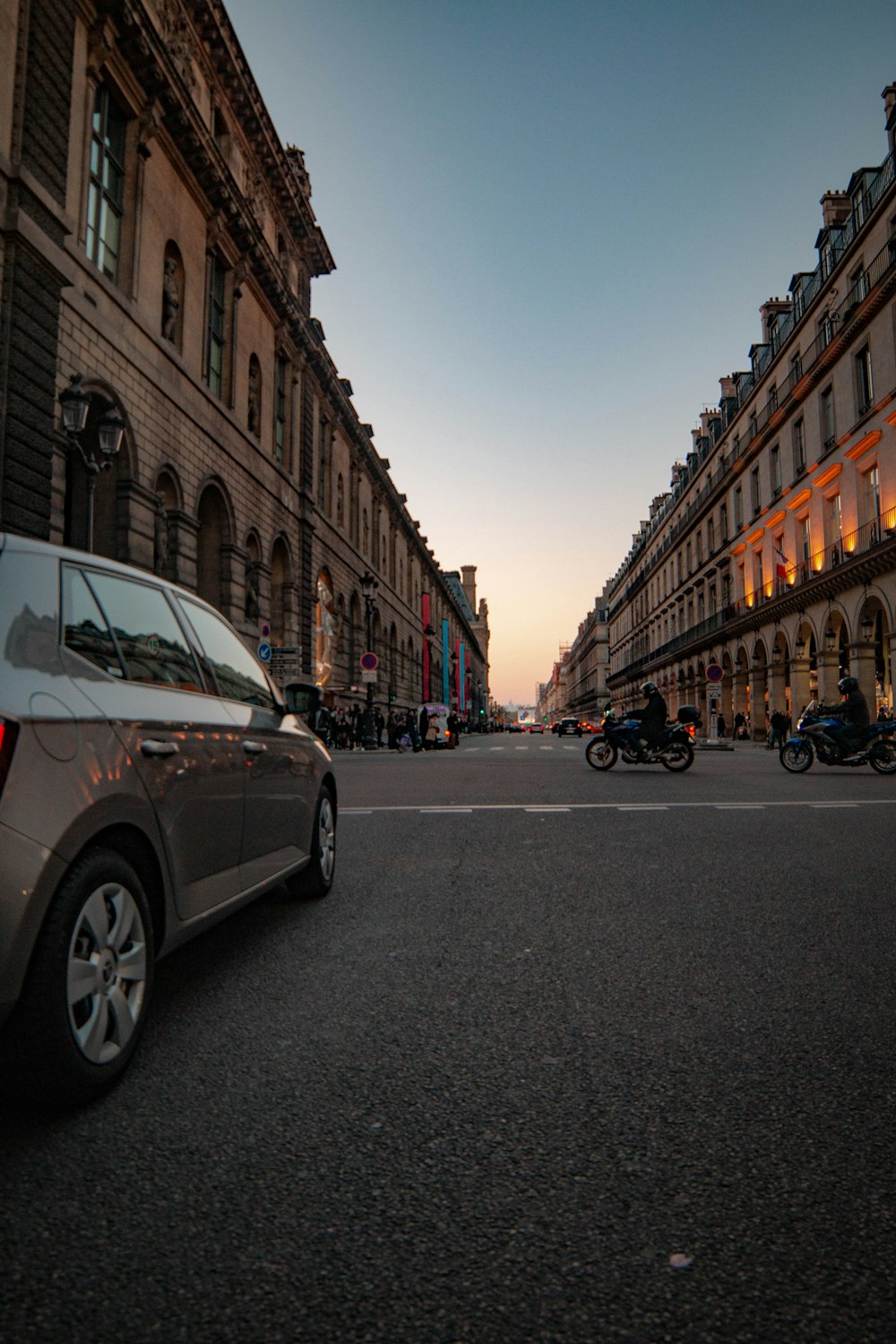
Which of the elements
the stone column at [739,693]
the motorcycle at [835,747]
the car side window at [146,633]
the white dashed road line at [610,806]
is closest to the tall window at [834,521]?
the stone column at [739,693]

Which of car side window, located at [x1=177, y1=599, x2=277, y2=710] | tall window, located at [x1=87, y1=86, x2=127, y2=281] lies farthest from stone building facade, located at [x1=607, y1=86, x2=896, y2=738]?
car side window, located at [x1=177, y1=599, x2=277, y2=710]

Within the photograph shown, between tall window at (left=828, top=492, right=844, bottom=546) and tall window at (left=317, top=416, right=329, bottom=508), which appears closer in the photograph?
tall window at (left=828, top=492, right=844, bottom=546)

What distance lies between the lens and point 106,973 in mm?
2412

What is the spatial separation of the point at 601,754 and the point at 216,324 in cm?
1706

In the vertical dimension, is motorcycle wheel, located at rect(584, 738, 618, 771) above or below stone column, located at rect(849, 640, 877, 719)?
below

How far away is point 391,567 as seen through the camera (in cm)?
5712

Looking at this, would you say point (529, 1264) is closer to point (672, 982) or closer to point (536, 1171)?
point (536, 1171)

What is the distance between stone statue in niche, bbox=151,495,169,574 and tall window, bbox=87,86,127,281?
4.89m

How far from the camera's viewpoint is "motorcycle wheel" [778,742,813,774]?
677 inches

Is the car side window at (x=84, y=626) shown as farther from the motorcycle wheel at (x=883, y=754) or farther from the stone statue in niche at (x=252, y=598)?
the stone statue in niche at (x=252, y=598)

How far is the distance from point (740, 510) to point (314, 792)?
44721mm

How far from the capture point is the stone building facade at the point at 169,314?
14.5 metres

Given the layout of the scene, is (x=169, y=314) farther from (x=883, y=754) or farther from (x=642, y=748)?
(x=883, y=754)

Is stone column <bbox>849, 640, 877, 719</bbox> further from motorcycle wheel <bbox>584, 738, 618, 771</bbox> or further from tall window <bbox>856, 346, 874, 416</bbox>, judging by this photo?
motorcycle wheel <bbox>584, 738, 618, 771</bbox>
